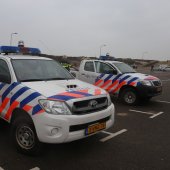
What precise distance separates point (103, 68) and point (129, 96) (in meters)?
1.63

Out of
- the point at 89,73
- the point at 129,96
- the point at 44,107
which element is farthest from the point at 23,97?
the point at 89,73

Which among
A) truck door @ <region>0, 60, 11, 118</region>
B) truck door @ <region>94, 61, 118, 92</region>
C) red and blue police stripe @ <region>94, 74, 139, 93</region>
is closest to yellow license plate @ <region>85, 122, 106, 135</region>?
truck door @ <region>0, 60, 11, 118</region>

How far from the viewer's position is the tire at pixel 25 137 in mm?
4102

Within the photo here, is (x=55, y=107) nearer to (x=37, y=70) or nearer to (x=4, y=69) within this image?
(x=37, y=70)

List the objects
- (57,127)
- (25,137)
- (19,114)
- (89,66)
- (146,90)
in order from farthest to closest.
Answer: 1. (89,66)
2. (146,90)
3. (19,114)
4. (25,137)
5. (57,127)

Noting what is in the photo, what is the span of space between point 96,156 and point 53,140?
97 centimetres

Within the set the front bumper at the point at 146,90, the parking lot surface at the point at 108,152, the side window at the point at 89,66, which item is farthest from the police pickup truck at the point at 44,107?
the side window at the point at 89,66

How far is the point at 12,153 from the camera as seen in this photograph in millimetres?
4426

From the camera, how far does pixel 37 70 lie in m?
5.25

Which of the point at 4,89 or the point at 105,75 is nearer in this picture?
the point at 4,89

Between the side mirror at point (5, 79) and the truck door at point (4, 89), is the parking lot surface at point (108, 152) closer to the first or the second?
the truck door at point (4, 89)

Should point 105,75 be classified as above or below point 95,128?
above

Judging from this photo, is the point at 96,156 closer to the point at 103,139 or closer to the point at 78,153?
the point at 78,153

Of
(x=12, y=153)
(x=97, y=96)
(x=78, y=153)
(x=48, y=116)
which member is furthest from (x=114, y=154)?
(x=12, y=153)
